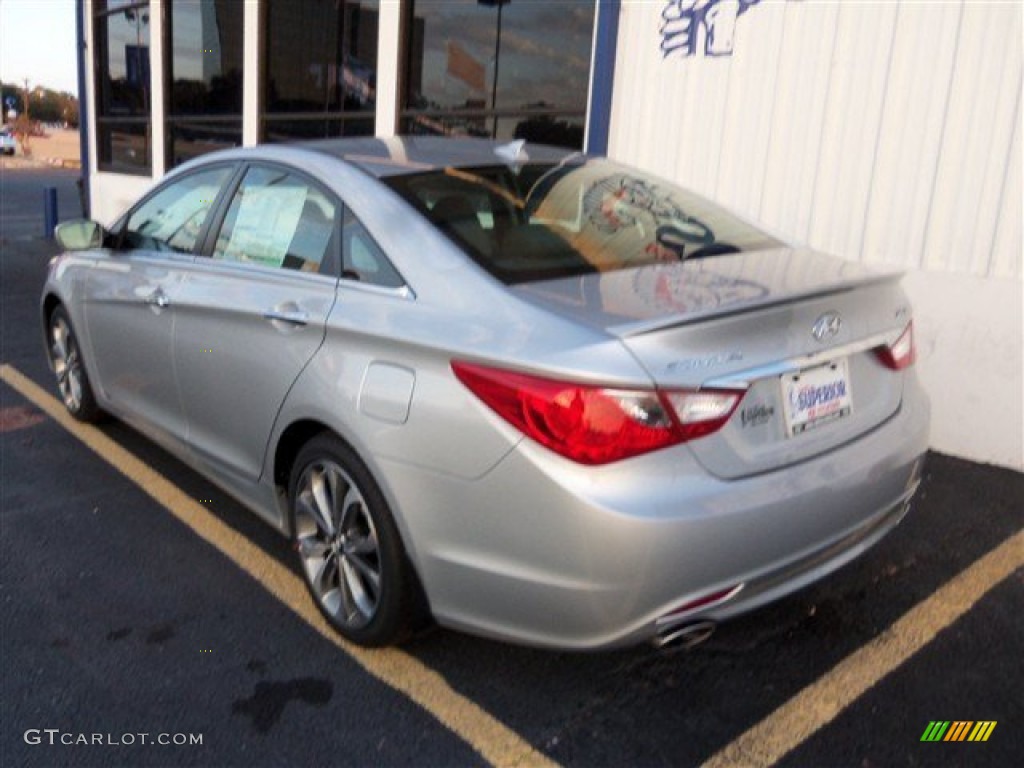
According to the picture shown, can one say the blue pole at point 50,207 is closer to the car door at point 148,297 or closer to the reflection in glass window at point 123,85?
the reflection in glass window at point 123,85

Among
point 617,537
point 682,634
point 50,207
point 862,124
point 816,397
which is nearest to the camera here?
point 617,537

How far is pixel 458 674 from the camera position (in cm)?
290

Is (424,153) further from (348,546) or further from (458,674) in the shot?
(458,674)

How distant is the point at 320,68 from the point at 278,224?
24.0ft

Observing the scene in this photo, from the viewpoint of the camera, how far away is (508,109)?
790 cm

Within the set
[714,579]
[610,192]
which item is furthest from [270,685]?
[610,192]

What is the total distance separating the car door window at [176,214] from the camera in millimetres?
3930

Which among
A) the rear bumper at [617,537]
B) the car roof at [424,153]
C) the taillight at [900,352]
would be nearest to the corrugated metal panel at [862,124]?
the car roof at [424,153]

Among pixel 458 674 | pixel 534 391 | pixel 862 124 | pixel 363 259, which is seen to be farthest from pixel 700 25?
pixel 458 674

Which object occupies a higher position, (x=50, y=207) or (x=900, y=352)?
(x=900, y=352)

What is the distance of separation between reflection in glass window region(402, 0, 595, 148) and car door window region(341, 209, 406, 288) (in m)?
4.36

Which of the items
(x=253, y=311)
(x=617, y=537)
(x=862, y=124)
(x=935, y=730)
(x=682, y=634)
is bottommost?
(x=935, y=730)

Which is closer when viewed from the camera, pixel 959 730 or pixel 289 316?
pixel 959 730

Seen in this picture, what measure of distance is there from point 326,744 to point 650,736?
2.87ft
